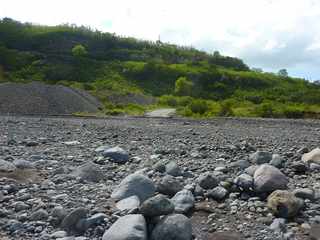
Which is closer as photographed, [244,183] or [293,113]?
[244,183]

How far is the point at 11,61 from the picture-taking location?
8669 centimetres

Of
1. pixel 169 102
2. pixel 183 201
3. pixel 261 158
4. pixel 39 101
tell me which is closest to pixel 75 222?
pixel 183 201

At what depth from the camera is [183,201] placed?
608 centimetres

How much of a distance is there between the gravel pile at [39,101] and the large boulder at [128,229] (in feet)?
93.7

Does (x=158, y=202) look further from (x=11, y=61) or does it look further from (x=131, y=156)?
(x=11, y=61)

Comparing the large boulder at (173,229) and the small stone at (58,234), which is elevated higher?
the large boulder at (173,229)

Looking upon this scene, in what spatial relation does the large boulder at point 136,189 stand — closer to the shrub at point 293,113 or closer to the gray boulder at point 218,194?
the gray boulder at point 218,194

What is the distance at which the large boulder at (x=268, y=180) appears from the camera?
644cm

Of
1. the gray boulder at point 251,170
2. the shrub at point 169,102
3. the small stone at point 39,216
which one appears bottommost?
the small stone at point 39,216

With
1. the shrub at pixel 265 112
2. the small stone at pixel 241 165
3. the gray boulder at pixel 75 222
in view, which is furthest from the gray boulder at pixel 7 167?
the shrub at pixel 265 112

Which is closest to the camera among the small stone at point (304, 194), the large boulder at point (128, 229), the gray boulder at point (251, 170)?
the large boulder at point (128, 229)

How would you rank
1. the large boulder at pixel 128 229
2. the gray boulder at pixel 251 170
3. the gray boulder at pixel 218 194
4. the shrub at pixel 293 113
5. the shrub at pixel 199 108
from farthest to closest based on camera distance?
the shrub at pixel 293 113 < the shrub at pixel 199 108 < the gray boulder at pixel 251 170 < the gray boulder at pixel 218 194 < the large boulder at pixel 128 229

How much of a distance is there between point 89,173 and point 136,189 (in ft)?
4.72

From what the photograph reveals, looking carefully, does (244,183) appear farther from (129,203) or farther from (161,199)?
(129,203)
